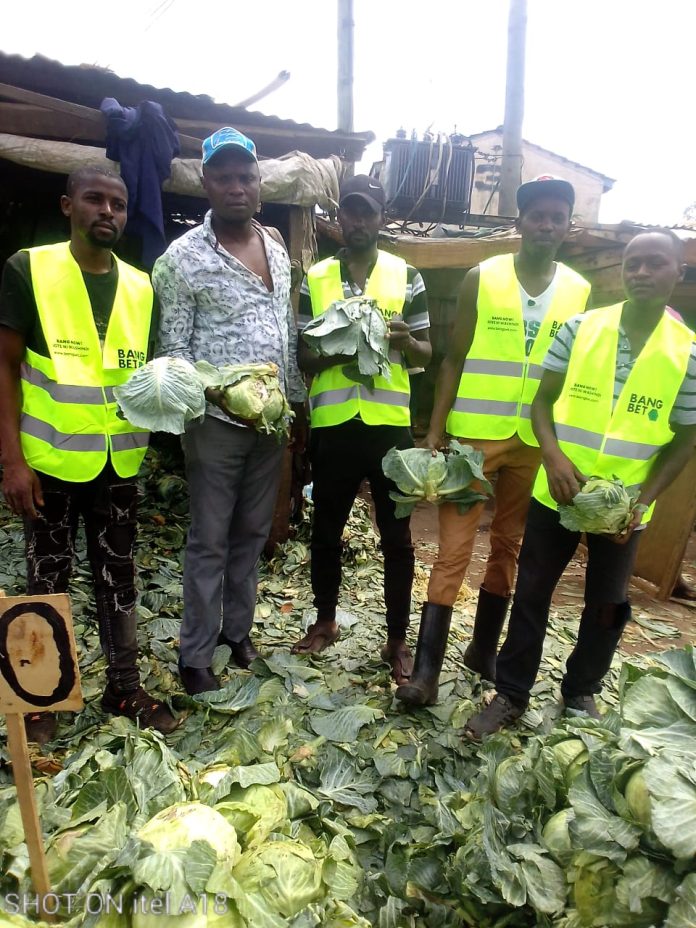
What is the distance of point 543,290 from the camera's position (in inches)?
121

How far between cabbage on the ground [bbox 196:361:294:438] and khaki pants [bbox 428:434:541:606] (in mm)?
1013

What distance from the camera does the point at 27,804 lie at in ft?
5.04

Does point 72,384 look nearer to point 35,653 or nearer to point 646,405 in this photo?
point 35,653

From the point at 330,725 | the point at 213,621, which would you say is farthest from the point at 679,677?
the point at 213,621

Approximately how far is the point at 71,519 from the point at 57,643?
1279 millimetres

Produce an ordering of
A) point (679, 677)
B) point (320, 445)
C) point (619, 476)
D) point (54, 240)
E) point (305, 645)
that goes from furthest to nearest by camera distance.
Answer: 1. point (54, 240)
2. point (305, 645)
3. point (320, 445)
4. point (619, 476)
5. point (679, 677)

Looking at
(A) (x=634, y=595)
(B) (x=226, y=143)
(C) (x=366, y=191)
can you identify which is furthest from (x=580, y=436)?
(A) (x=634, y=595)

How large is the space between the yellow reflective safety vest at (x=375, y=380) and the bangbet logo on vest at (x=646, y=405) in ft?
3.88

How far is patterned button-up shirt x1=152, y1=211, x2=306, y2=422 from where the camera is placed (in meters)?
2.95

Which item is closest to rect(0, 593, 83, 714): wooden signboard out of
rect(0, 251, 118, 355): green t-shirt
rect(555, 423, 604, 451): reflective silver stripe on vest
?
rect(0, 251, 118, 355): green t-shirt

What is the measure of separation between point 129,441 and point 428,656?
1.89m

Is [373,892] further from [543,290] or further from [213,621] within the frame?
[543,290]

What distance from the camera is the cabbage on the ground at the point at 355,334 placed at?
3.12 meters

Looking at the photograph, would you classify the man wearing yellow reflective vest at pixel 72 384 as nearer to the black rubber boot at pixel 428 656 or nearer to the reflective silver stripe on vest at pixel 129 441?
the reflective silver stripe on vest at pixel 129 441
